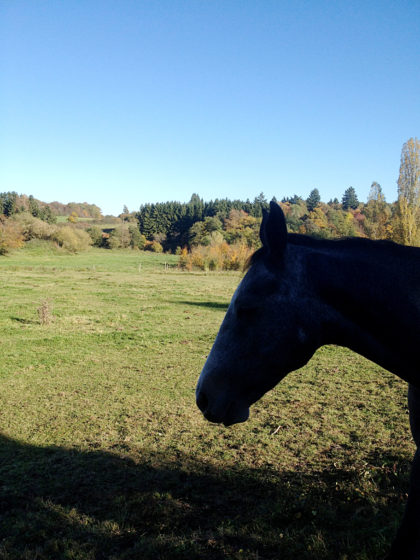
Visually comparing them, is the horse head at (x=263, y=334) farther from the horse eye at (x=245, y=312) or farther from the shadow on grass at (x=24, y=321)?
the shadow on grass at (x=24, y=321)

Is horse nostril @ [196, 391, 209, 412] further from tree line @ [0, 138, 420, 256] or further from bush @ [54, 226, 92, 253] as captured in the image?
bush @ [54, 226, 92, 253]

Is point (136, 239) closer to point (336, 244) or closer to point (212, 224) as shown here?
point (212, 224)

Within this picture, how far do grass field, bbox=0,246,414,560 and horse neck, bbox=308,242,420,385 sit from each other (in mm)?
2019

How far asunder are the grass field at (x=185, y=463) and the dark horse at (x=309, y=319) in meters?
1.72

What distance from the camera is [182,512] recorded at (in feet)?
11.1

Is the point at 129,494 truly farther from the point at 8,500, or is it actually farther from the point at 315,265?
the point at 315,265

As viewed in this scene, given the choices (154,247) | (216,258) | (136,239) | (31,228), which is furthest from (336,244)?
(136,239)

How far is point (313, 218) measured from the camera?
2290 inches

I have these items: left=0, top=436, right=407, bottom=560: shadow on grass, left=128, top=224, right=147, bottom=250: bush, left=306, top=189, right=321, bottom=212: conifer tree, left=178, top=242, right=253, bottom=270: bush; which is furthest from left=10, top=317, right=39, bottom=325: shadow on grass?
left=306, top=189, right=321, bottom=212: conifer tree

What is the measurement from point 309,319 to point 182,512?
2.80 meters

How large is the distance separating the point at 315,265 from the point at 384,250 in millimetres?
341

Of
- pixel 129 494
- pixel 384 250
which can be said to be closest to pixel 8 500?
pixel 129 494

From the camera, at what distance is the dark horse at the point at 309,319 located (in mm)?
1534

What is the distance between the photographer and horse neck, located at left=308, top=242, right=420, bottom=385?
1513 mm
